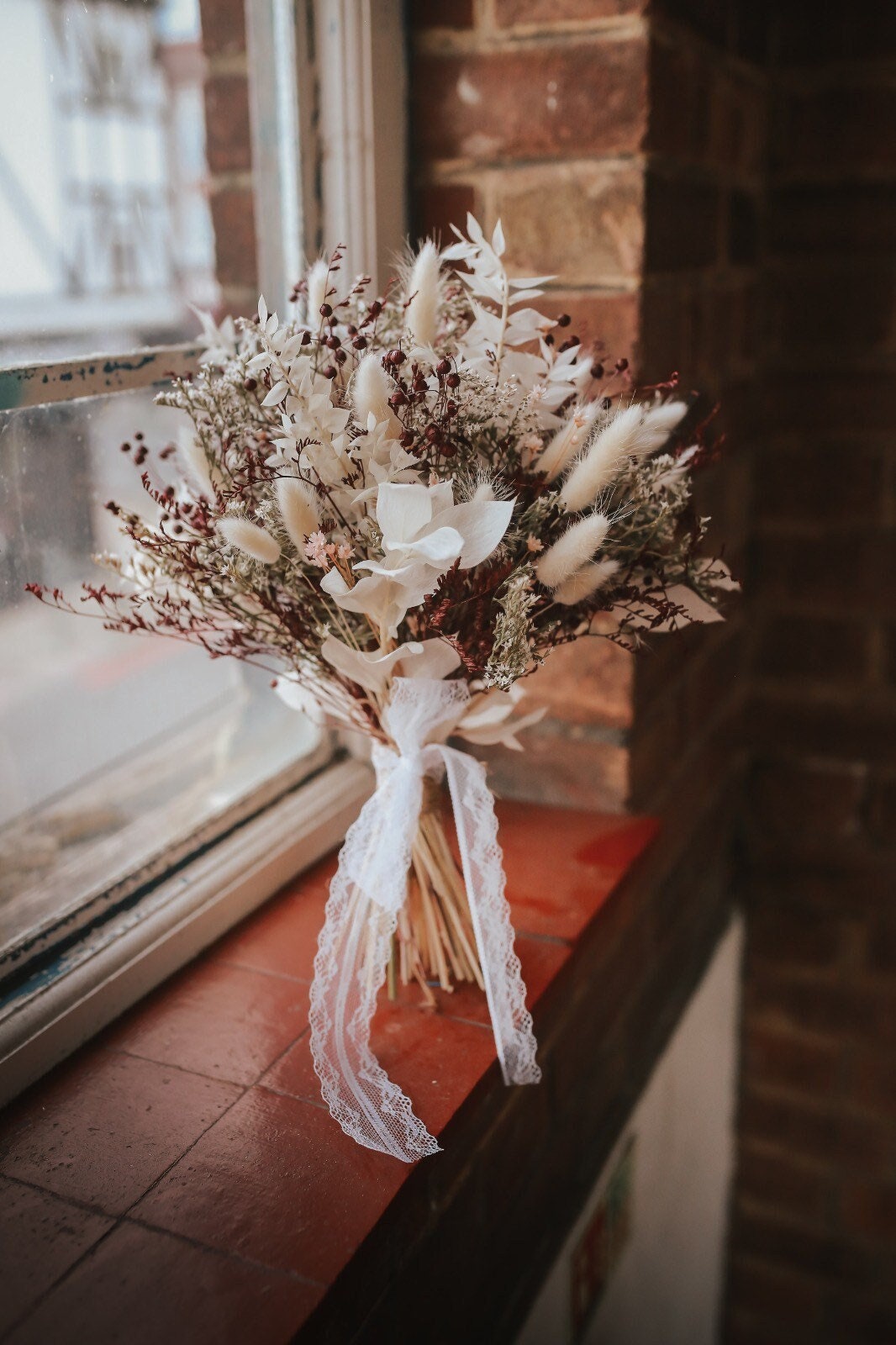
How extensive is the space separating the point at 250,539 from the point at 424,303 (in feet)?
0.71

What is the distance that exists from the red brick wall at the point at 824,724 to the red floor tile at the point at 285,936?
868mm

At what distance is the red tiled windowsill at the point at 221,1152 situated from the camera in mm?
724

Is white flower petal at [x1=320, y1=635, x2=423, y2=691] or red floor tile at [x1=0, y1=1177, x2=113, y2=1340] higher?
white flower petal at [x1=320, y1=635, x2=423, y2=691]

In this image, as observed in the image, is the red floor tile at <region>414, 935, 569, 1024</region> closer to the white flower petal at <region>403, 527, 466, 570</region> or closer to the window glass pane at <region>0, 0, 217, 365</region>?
the white flower petal at <region>403, 527, 466, 570</region>

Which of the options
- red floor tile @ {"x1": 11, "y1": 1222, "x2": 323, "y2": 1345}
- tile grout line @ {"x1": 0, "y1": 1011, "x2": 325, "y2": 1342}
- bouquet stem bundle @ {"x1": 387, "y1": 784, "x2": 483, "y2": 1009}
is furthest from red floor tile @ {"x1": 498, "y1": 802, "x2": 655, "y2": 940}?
red floor tile @ {"x1": 11, "y1": 1222, "x2": 323, "y2": 1345}

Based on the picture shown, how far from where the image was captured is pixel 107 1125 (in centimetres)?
87

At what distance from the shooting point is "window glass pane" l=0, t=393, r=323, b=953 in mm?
991

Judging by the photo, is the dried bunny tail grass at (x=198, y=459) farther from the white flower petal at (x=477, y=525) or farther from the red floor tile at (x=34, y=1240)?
the red floor tile at (x=34, y=1240)

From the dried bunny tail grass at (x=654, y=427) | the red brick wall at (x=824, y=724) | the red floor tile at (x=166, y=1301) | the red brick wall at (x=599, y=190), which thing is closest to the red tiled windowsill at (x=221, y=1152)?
the red floor tile at (x=166, y=1301)

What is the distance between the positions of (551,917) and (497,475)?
0.49 metres

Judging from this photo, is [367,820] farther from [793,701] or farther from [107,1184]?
[793,701]

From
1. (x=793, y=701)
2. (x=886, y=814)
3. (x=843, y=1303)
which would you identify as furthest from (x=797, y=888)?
(x=843, y=1303)

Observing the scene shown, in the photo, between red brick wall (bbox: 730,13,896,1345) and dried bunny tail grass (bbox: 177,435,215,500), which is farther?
red brick wall (bbox: 730,13,896,1345)

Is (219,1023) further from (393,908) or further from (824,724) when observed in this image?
(824,724)
